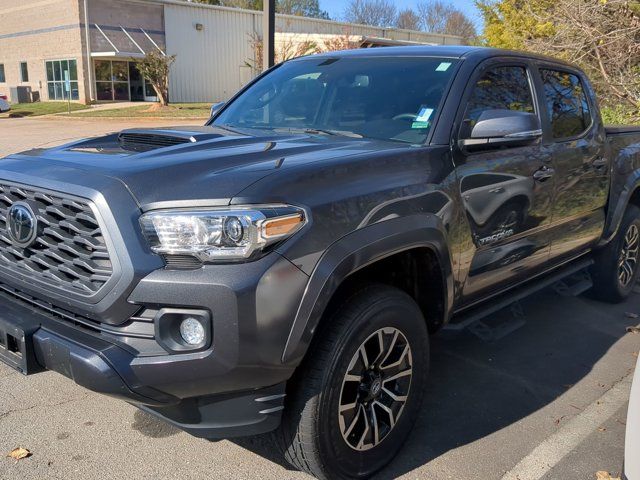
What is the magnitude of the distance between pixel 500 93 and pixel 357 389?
212cm

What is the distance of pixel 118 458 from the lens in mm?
3000

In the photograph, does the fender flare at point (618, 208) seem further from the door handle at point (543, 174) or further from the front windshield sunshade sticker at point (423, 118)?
the front windshield sunshade sticker at point (423, 118)

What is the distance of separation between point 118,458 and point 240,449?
1.93ft

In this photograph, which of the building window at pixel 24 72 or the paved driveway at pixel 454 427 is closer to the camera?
the paved driveway at pixel 454 427

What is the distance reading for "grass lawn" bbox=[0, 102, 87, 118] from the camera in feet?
101

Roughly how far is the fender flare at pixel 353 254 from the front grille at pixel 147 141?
1039mm

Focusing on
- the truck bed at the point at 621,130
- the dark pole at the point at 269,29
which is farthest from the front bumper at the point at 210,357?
the dark pole at the point at 269,29

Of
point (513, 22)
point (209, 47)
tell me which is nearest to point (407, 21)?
point (209, 47)

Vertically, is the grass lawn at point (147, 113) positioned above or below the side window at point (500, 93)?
below

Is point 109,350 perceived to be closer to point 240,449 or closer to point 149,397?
point 149,397

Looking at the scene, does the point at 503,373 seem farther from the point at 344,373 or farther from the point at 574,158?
the point at 344,373

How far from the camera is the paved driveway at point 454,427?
2.97 metres

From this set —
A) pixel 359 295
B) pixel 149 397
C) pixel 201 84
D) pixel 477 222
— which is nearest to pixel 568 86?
pixel 477 222

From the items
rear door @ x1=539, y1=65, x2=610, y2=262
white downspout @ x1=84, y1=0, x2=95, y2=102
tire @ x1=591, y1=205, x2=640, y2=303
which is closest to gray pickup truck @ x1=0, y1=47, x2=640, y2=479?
rear door @ x1=539, y1=65, x2=610, y2=262
